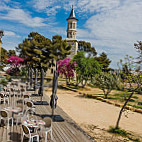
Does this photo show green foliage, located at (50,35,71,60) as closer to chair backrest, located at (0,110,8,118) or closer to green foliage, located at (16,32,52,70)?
green foliage, located at (16,32,52,70)

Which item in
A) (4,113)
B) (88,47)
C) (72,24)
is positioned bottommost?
(4,113)

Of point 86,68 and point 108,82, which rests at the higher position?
point 86,68

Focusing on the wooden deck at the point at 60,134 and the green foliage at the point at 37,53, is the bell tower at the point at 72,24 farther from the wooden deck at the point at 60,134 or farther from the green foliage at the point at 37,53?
the wooden deck at the point at 60,134

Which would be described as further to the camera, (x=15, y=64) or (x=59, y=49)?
(x=59, y=49)

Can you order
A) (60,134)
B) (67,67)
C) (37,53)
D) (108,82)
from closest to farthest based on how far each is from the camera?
1. (60,134)
2. (108,82)
3. (67,67)
4. (37,53)

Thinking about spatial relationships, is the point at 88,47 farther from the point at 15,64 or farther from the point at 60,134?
the point at 60,134

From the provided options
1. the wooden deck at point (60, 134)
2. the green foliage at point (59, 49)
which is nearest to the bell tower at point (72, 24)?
the green foliage at point (59, 49)

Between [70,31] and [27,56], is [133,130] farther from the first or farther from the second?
[70,31]

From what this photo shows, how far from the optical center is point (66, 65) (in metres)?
25.2

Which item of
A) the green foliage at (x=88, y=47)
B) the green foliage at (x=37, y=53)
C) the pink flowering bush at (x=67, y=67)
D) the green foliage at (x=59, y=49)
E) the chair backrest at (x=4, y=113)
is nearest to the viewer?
the chair backrest at (x=4, y=113)

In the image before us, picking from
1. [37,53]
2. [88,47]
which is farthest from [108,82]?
[88,47]

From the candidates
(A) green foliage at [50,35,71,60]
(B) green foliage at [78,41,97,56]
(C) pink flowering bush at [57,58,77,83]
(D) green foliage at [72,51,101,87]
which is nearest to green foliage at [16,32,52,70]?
(A) green foliage at [50,35,71,60]

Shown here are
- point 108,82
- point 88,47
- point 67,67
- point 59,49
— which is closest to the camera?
point 108,82

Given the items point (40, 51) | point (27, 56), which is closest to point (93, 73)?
point (40, 51)
